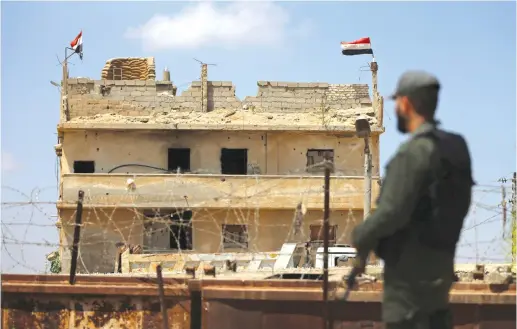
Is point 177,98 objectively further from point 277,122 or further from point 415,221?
point 415,221

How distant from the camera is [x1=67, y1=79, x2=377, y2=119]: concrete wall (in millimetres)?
28984

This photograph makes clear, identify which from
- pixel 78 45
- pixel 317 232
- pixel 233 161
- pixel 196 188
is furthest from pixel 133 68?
pixel 317 232

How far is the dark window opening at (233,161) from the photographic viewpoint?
2880 centimetres

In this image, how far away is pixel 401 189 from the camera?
140 inches

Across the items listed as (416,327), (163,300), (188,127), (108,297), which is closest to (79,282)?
(108,297)

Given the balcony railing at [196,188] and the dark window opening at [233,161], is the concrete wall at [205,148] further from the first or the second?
the balcony railing at [196,188]

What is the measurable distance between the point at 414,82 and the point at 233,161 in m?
25.3

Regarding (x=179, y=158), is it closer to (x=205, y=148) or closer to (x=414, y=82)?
Result: (x=205, y=148)

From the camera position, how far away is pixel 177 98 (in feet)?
96.0

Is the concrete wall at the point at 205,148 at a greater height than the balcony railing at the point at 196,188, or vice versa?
the concrete wall at the point at 205,148

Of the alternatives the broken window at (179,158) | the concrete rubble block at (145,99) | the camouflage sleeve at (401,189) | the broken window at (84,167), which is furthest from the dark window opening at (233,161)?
the camouflage sleeve at (401,189)

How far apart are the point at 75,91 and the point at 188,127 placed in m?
4.73

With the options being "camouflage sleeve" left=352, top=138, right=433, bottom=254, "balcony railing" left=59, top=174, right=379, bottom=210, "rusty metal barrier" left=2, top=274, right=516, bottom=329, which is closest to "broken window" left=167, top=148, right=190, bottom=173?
"balcony railing" left=59, top=174, right=379, bottom=210

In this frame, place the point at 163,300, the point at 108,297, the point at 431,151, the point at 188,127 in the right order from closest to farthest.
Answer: the point at 431,151
the point at 163,300
the point at 108,297
the point at 188,127
